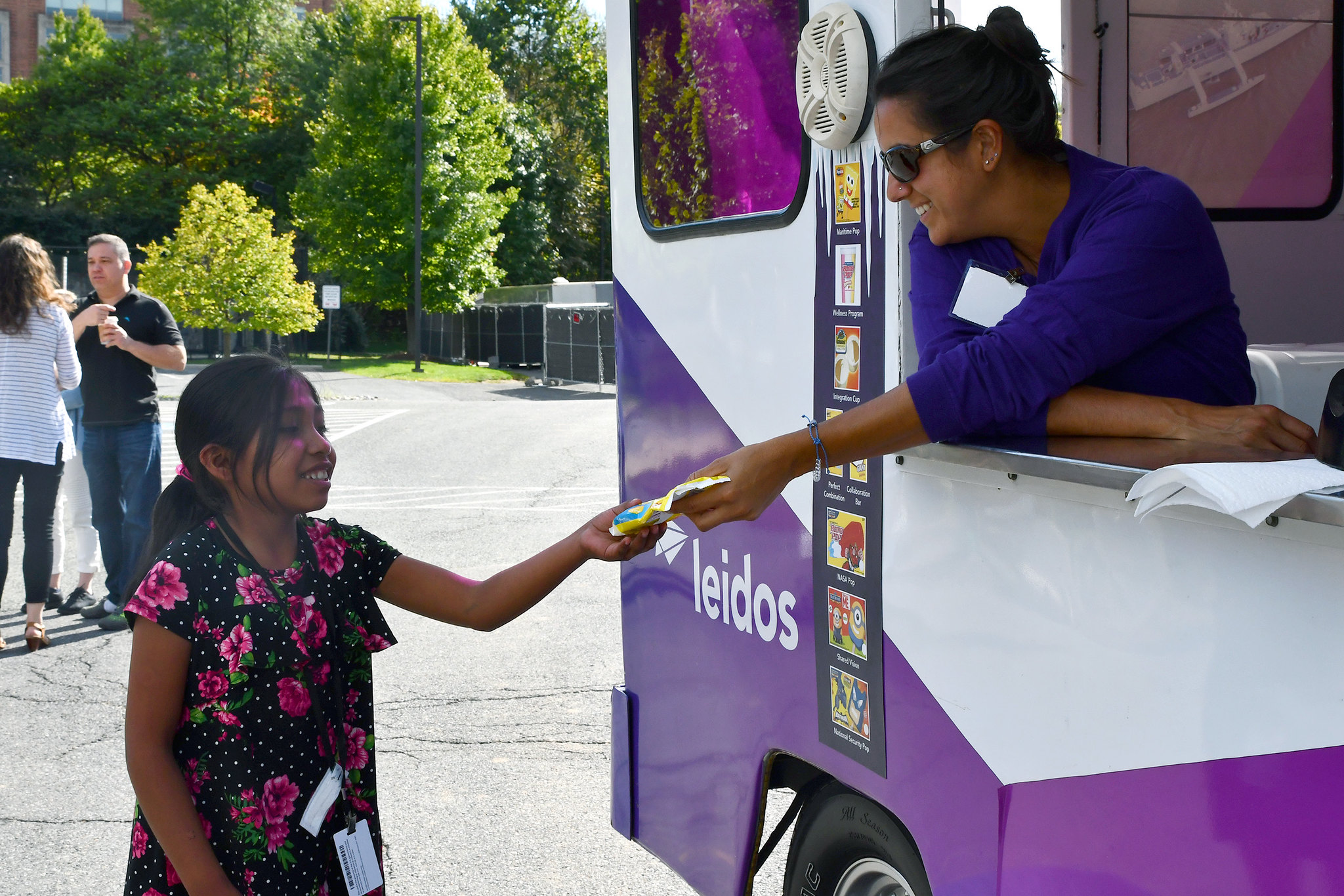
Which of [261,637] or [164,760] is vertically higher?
[261,637]

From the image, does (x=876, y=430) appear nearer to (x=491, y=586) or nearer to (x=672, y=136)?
(x=491, y=586)

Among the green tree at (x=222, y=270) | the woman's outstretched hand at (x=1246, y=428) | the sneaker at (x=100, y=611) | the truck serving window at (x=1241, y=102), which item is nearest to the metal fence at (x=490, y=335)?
the green tree at (x=222, y=270)

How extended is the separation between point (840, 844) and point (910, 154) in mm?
1349

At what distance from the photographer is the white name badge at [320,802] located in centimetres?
218

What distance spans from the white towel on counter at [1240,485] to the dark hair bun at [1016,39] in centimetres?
78

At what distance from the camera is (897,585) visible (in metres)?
2.10

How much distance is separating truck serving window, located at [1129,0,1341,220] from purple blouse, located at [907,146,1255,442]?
6.07ft

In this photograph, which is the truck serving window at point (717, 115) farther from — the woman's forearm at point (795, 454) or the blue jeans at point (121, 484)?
the blue jeans at point (121, 484)

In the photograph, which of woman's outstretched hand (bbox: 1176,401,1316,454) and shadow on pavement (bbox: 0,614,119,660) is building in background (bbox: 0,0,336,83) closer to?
shadow on pavement (bbox: 0,614,119,660)

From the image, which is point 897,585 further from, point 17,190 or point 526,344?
point 17,190

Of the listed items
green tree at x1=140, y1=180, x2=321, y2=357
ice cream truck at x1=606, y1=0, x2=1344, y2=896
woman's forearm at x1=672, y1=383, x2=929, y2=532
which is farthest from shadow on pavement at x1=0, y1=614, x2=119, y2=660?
green tree at x1=140, y1=180, x2=321, y2=357

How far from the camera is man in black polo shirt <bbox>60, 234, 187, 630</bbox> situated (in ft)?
20.9

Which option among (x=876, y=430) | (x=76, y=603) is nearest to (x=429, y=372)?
(x=76, y=603)

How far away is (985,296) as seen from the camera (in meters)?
1.94
